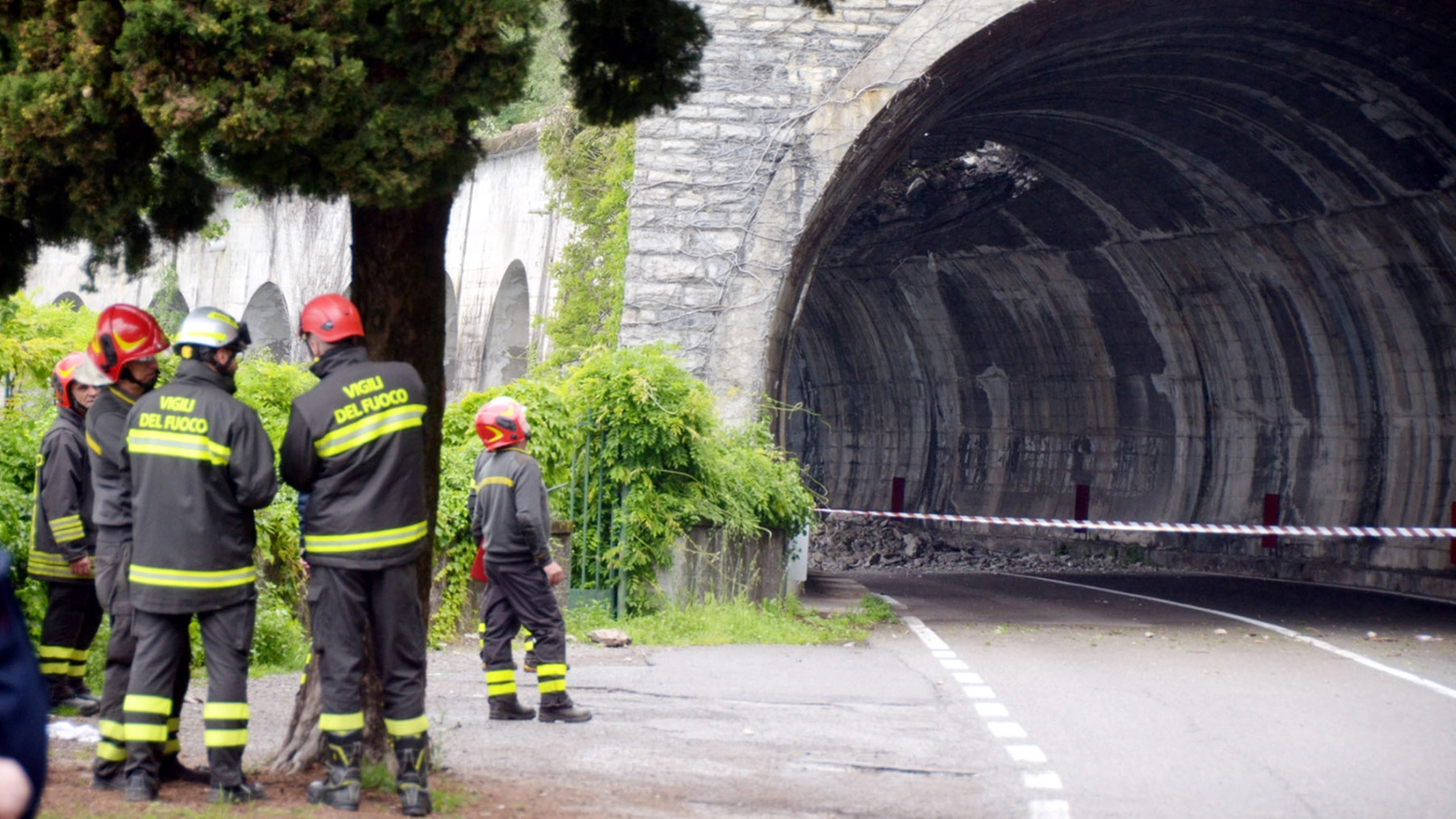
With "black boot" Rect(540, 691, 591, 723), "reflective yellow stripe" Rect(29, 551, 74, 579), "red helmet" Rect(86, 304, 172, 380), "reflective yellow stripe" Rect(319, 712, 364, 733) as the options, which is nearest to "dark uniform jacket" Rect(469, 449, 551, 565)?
"black boot" Rect(540, 691, 591, 723)

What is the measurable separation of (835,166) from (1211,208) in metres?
8.05

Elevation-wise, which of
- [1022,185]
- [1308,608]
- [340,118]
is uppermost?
[1022,185]

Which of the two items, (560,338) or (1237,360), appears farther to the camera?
(1237,360)

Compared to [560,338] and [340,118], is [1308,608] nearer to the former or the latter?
[560,338]

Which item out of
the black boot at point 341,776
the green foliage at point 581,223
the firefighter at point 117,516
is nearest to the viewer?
the black boot at point 341,776

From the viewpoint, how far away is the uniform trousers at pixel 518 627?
311 inches

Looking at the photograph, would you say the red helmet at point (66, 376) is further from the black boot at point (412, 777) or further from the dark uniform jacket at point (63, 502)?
the black boot at point (412, 777)

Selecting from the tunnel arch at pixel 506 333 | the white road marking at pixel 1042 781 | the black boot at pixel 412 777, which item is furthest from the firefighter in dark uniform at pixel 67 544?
the tunnel arch at pixel 506 333

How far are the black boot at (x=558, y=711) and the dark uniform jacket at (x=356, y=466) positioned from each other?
2.57 m

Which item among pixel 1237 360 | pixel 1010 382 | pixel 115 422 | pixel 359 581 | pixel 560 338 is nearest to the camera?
pixel 359 581

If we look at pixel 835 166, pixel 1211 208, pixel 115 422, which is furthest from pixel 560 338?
pixel 115 422

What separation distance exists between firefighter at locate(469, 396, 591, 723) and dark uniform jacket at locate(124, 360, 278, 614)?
8.35 ft

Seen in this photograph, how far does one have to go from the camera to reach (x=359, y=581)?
214 inches

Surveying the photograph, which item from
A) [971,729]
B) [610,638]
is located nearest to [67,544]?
[971,729]
